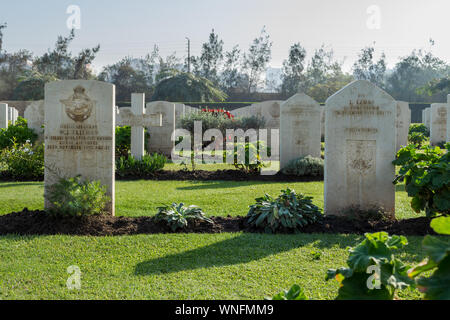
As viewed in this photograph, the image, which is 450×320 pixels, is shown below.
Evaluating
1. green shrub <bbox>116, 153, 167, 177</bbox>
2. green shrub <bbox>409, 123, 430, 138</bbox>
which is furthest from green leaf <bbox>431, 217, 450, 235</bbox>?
green shrub <bbox>409, 123, 430, 138</bbox>

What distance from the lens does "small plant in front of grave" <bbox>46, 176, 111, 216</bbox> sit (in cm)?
489

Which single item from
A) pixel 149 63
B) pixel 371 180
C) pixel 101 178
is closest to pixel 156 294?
pixel 101 178

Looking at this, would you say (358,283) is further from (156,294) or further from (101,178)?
(101,178)

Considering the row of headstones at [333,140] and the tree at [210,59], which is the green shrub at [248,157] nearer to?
the row of headstones at [333,140]

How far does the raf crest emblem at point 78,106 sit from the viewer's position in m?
5.41

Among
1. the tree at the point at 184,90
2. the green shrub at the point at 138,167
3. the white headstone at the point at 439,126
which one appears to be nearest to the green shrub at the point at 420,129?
the white headstone at the point at 439,126

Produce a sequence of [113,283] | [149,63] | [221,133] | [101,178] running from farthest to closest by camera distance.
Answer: [149,63]
[221,133]
[101,178]
[113,283]

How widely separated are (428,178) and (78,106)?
4.46 meters

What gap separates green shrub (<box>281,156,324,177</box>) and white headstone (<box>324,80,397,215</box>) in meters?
3.96

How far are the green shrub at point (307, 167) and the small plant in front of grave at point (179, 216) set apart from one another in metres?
4.94

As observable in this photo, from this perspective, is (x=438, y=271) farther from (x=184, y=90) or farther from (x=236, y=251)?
(x=184, y=90)

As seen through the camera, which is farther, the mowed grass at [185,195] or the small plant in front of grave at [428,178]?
the mowed grass at [185,195]

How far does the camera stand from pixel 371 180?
18.3 feet

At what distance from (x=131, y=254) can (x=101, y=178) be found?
1.81 meters
